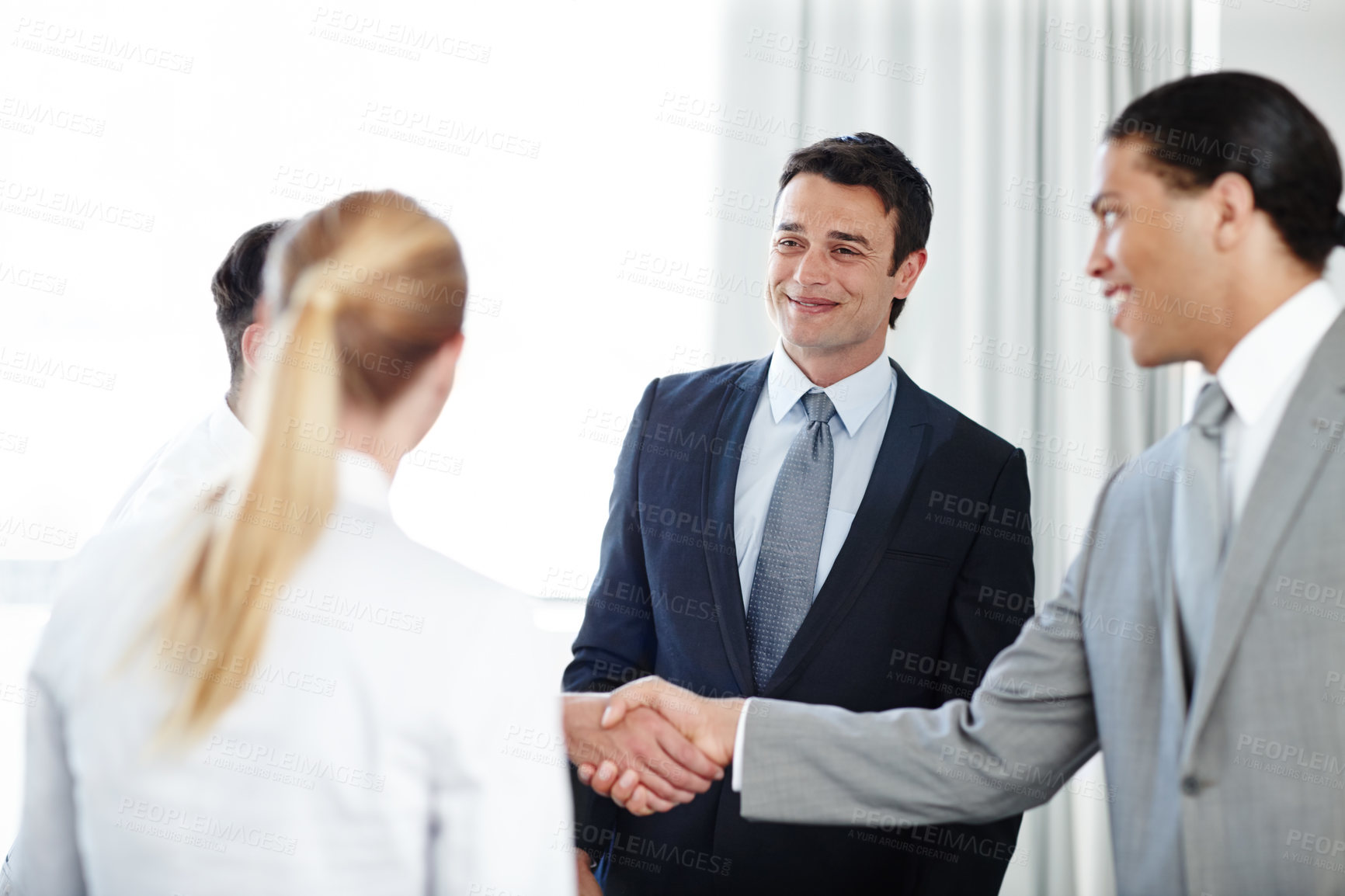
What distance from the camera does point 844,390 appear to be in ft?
6.34

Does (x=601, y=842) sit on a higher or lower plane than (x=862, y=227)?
lower

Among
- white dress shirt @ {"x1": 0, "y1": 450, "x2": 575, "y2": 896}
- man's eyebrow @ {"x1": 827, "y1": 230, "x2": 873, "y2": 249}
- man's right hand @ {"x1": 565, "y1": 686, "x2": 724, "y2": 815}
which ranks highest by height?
man's eyebrow @ {"x1": 827, "y1": 230, "x2": 873, "y2": 249}

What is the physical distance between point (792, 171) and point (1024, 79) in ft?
4.80

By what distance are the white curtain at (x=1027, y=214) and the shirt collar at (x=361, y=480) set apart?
225 centimetres

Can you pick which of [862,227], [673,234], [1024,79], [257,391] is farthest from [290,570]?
[1024,79]

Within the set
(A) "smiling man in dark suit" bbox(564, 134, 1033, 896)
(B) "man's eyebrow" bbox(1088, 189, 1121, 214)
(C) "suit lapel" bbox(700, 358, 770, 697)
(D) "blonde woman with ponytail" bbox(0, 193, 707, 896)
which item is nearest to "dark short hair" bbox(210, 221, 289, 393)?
(A) "smiling man in dark suit" bbox(564, 134, 1033, 896)

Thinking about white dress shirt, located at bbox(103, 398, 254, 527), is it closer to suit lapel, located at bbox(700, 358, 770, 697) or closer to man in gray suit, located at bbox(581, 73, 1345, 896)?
suit lapel, located at bbox(700, 358, 770, 697)

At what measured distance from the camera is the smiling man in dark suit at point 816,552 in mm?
1729

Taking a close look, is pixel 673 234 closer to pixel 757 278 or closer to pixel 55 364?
pixel 757 278

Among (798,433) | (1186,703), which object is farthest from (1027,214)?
(1186,703)

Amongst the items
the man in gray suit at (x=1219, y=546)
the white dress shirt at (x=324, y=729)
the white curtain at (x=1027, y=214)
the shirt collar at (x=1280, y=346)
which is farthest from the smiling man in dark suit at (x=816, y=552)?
the white curtain at (x=1027, y=214)

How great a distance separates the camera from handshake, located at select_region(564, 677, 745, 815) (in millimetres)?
1650

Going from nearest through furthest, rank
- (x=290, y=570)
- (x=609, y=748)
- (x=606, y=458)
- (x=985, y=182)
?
(x=290, y=570), (x=609, y=748), (x=606, y=458), (x=985, y=182)

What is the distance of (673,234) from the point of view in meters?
2.95
